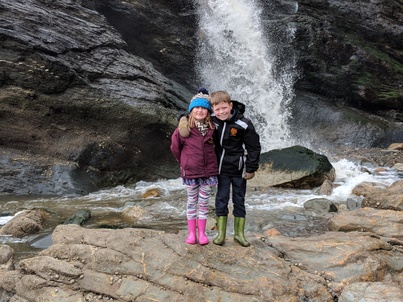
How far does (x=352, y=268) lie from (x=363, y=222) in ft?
5.88

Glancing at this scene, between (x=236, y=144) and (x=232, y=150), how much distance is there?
0.08 metres

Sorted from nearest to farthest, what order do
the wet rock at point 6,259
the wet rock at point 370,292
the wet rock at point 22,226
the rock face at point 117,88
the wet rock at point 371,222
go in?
the wet rock at point 370,292
the wet rock at point 6,259
the wet rock at point 371,222
the wet rock at point 22,226
the rock face at point 117,88

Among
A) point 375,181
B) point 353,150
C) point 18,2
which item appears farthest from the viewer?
point 353,150

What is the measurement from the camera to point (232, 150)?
4020 mm

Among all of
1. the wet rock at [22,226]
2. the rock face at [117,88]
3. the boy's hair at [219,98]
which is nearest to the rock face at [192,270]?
the boy's hair at [219,98]

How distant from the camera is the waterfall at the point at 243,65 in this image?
18.3 meters

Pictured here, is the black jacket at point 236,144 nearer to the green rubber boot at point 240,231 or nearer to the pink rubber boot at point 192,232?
the green rubber boot at point 240,231

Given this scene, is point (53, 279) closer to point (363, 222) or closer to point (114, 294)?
point (114, 294)

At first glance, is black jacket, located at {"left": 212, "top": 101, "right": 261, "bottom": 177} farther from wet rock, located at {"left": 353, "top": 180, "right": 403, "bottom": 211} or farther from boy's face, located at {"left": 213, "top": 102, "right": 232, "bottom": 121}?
wet rock, located at {"left": 353, "top": 180, "right": 403, "bottom": 211}

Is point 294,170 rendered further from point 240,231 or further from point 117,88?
point 240,231

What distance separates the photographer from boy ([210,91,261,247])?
395 cm

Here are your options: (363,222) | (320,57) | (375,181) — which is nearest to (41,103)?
(363,222)

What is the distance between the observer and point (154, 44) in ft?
58.0

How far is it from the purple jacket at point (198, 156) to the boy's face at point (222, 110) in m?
0.20
